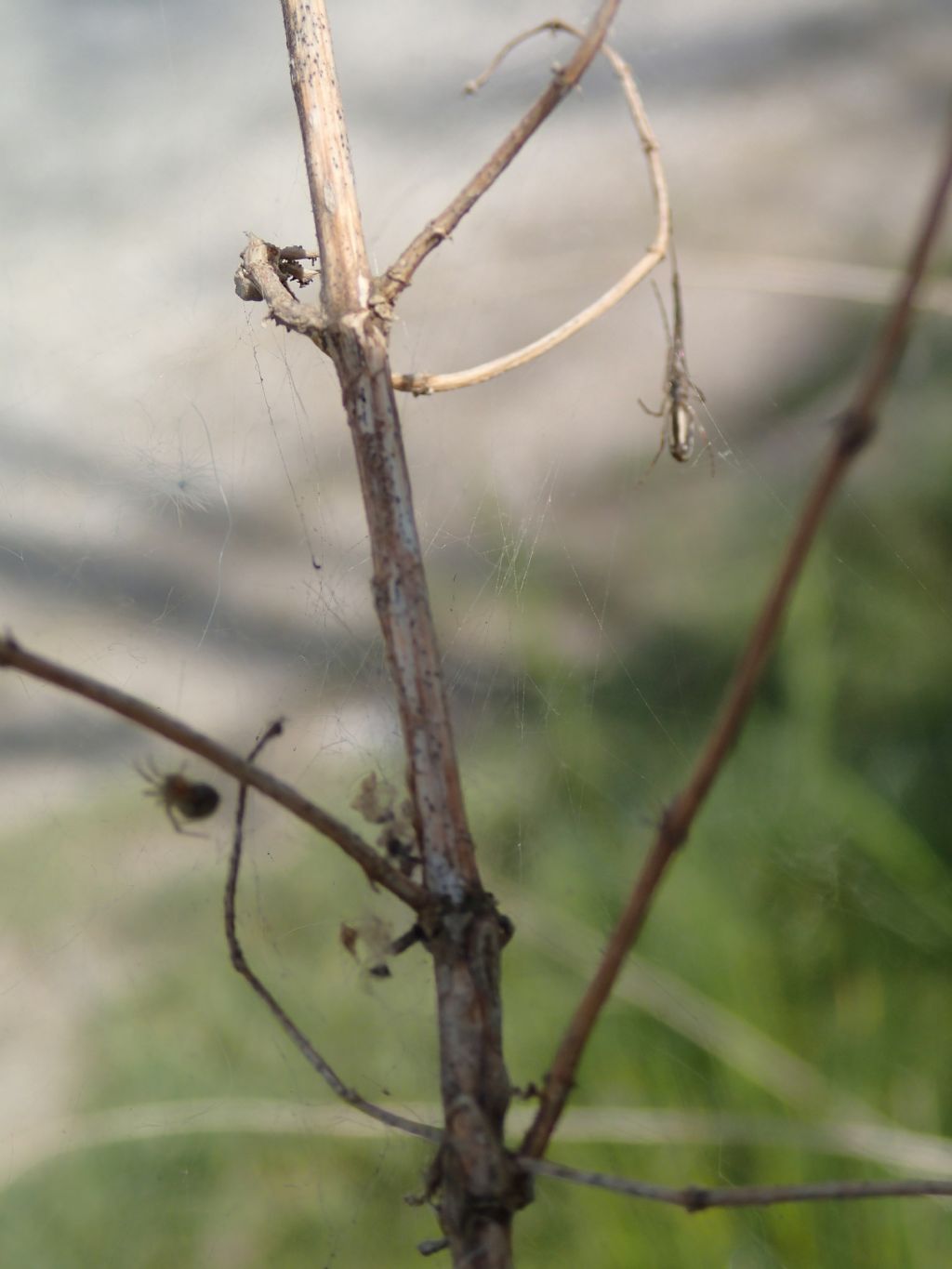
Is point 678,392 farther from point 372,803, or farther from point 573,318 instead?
point 372,803

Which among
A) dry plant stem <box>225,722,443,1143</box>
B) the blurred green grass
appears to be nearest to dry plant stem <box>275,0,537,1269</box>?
dry plant stem <box>225,722,443,1143</box>

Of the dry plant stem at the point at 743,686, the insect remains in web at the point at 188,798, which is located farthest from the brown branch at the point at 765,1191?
the insect remains in web at the point at 188,798

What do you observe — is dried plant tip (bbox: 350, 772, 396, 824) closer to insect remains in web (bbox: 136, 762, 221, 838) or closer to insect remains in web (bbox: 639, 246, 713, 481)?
insect remains in web (bbox: 136, 762, 221, 838)

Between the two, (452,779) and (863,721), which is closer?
(452,779)

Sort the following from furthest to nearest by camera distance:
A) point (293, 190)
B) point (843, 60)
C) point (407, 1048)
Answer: point (843, 60)
point (293, 190)
point (407, 1048)

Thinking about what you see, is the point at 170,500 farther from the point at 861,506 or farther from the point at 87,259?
the point at 861,506

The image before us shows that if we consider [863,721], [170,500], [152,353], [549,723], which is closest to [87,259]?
[152,353]

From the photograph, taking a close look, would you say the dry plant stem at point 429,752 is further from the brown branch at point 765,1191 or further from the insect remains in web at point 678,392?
the insect remains in web at point 678,392
